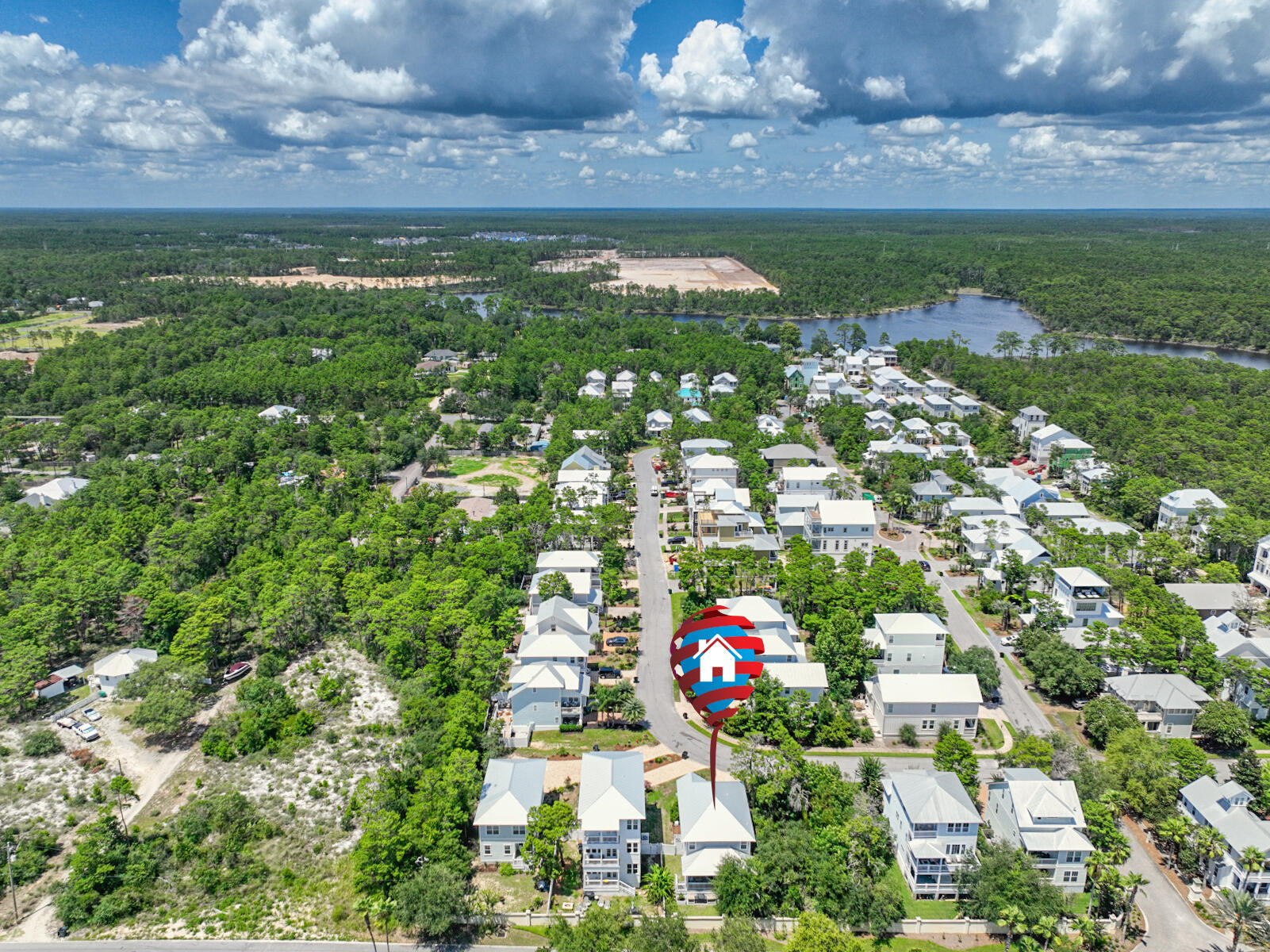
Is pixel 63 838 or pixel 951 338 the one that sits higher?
pixel 951 338

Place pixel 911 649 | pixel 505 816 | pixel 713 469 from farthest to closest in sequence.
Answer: pixel 713 469 < pixel 911 649 < pixel 505 816

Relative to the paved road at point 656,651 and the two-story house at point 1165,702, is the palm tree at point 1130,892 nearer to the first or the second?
the two-story house at point 1165,702

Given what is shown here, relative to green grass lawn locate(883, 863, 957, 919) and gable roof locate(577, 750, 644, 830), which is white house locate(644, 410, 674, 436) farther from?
green grass lawn locate(883, 863, 957, 919)

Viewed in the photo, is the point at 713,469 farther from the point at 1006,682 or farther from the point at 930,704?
the point at 930,704

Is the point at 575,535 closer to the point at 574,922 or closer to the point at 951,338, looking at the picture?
the point at 574,922

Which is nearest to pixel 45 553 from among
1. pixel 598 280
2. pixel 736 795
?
pixel 736 795

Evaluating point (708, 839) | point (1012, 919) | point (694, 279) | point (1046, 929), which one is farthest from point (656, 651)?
point (694, 279)

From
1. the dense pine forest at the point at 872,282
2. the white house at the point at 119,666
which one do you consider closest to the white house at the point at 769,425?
the white house at the point at 119,666
